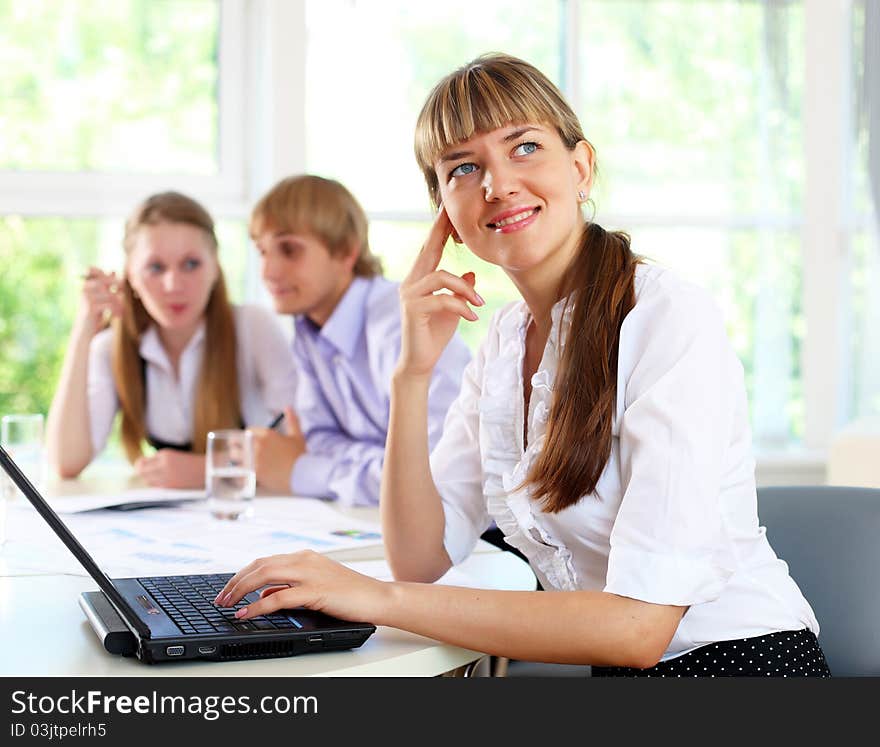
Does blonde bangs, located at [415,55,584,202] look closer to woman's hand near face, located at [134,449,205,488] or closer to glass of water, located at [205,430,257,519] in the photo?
glass of water, located at [205,430,257,519]

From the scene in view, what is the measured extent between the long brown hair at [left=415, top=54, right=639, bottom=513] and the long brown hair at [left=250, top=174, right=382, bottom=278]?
0.97 m

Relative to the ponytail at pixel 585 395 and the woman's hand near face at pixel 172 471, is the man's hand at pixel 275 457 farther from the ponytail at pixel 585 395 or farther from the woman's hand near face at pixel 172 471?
the ponytail at pixel 585 395

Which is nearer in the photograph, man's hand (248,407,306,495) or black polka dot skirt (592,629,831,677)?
black polka dot skirt (592,629,831,677)

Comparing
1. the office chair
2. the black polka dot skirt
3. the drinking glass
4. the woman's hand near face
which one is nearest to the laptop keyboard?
the black polka dot skirt

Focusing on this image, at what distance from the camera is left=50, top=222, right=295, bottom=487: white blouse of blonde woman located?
2.55 metres

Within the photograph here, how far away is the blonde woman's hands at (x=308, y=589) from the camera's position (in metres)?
1.06

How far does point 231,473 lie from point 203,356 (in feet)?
2.39

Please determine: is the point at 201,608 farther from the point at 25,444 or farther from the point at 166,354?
the point at 166,354

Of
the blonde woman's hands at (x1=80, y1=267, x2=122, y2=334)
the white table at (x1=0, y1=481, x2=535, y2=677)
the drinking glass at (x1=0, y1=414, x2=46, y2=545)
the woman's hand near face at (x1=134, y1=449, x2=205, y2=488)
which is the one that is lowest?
the white table at (x1=0, y1=481, x2=535, y2=677)

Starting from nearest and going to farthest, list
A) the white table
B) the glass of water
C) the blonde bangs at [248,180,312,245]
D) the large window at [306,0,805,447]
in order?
the white table → the glass of water → the blonde bangs at [248,180,312,245] → the large window at [306,0,805,447]

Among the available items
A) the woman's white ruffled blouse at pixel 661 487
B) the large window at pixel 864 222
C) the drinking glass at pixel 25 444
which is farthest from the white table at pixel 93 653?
the large window at pixel 864 222

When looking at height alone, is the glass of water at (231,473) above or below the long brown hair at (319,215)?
below

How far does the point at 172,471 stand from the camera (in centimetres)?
220

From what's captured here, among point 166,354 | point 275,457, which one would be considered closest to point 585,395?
point 275,457
